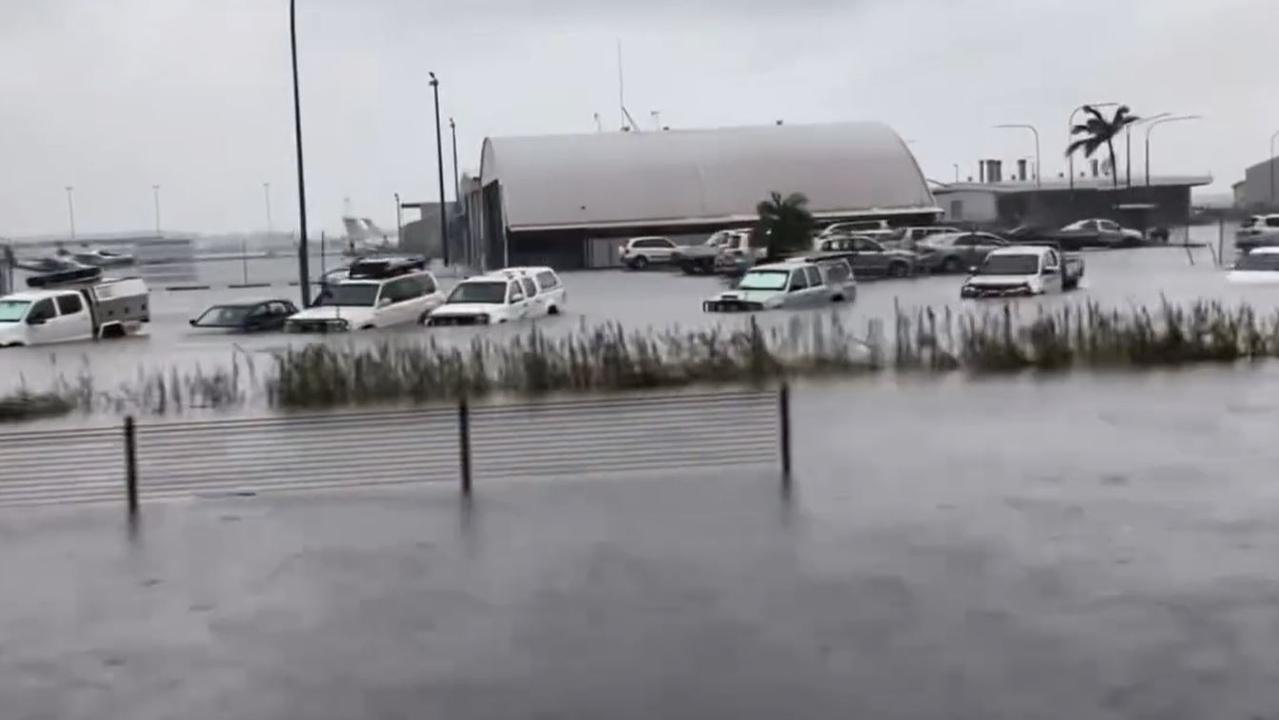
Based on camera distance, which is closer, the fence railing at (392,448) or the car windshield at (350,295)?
the fence railing at (392,448)

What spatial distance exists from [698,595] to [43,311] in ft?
86.4

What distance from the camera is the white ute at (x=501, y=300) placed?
3369 centimetres

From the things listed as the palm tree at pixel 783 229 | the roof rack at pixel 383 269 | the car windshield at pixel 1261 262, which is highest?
the palm tree at pixel 783 229

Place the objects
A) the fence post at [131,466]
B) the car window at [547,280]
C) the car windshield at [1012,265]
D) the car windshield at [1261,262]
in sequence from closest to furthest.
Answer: the fence post at [131,466], the car window at [547,280], the car windshield at [1012,265], the car windshield at [1261,262]

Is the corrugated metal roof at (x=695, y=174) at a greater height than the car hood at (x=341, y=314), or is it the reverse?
the corrugated metal roof at (x=695, y=174)

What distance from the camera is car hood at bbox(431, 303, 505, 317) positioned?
3362cm

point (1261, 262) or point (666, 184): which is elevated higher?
point (666, 184)

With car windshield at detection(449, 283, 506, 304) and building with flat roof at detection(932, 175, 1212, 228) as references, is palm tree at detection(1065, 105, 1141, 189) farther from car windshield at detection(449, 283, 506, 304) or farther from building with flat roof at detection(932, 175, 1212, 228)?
car windshield at detection(449, 283, 506, 304)

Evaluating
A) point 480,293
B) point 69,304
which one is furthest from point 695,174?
point 69,304

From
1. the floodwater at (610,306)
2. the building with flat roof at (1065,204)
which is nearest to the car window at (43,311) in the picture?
the floodwater at (610,306)

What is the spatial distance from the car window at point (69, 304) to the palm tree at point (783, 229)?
2143 centimetres

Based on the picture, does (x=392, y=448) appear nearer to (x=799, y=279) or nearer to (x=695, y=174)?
(x=799, y=279)

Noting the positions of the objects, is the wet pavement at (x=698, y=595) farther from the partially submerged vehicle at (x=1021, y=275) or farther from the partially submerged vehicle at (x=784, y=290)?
the partially submerged vehicle at (x=1021, y=275)

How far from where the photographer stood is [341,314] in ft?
109
